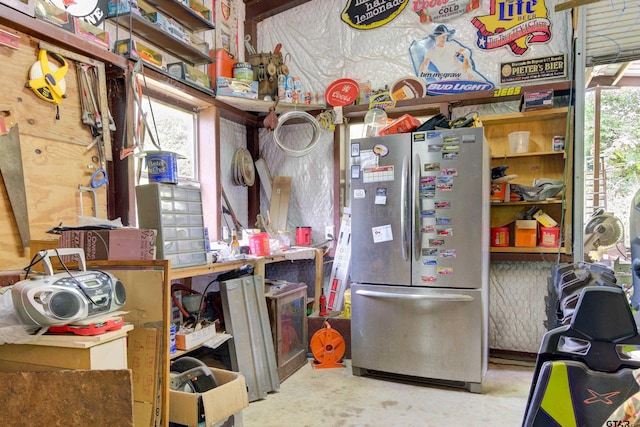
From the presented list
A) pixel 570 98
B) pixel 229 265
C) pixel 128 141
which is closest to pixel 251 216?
pixel 229 265

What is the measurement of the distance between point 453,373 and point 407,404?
1.48 ft

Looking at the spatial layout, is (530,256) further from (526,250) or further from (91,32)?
(91,32)

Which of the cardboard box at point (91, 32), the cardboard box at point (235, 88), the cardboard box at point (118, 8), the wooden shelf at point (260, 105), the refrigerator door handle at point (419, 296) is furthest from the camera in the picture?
the wooden shelf at point (260, 105)

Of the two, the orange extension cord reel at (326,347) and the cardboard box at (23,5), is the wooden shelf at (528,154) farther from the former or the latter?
the cardboard box at (23,5)

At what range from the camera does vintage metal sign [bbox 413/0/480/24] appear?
3646 millimetres

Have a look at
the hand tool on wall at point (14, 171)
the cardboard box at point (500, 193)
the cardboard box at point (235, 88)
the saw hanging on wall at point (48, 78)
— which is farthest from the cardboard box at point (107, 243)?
the cardboard box at point (500, 193)

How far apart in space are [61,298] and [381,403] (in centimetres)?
205

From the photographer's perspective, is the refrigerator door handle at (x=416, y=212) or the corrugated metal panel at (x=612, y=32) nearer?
the refrigerator door handle at (x=416, y=212)

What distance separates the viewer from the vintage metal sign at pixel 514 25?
11.3 feet

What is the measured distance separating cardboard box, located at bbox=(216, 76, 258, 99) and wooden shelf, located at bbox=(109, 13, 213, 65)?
0.20 m

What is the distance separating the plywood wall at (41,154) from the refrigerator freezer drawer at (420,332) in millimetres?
2056

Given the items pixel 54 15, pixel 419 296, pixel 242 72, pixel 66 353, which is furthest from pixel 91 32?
pixel 419 296

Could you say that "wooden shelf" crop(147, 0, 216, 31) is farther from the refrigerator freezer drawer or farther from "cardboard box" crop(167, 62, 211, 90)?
the refrigerator freezer drawer

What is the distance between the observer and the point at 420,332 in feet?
9.62
